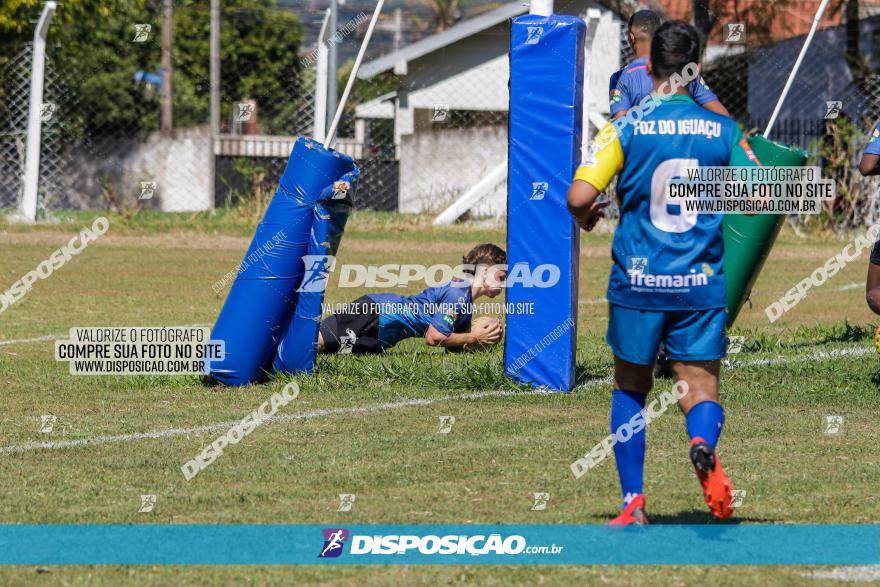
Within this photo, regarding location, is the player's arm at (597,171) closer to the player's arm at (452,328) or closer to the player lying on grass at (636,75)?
the player lying on grass at (636,75)

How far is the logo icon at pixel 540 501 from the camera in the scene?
5.60m

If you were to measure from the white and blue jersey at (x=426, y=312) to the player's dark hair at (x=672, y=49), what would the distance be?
4.46m

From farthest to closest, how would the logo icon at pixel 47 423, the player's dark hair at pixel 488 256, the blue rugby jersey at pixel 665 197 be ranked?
the player's dark hair at pixel 488 256 < the logo icon at pixel 47 423 < the blue rugby jersey at pixel 665 197

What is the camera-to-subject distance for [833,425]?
7.46 m

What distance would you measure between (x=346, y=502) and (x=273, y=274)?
3.08m

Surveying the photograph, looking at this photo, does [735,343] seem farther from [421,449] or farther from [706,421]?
[706,421]

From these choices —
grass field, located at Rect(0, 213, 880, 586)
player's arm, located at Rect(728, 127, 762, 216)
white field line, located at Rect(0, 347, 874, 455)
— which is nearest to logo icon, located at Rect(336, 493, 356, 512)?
grass field, located at Rect(0, 213, 880, 586)

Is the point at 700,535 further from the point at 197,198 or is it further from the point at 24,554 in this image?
the point at 197,198

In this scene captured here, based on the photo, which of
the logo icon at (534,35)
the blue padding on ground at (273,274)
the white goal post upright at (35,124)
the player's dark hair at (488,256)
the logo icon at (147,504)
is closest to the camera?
the logo icon at (147,504)

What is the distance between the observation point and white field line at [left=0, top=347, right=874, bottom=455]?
688 centimetres

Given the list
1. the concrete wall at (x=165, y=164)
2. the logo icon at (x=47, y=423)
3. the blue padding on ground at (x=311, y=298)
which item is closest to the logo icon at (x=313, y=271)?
the blue padding on ground at (x=311, y=298)

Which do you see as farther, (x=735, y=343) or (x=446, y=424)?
(x=735, y=343)

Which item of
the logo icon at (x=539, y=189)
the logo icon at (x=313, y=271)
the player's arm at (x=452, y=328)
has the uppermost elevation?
the logo icon at (x=539, y=189)

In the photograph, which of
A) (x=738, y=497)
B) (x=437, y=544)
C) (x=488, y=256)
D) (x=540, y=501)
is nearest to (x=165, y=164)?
(x=488, y=256)
